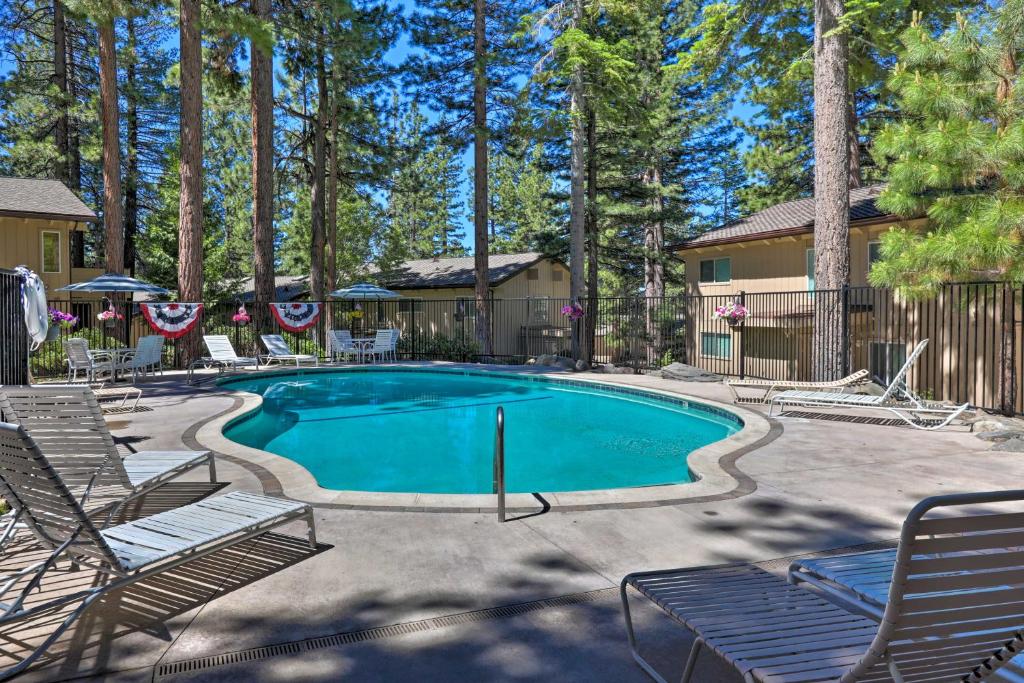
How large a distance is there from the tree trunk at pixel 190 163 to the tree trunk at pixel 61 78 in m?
9.71

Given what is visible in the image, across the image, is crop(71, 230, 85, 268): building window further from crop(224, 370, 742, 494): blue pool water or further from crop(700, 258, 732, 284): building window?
crop(700, 258, 732, 284): building window

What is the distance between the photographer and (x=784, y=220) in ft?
60.7

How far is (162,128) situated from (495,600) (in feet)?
103

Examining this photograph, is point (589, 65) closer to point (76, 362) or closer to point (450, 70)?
point (450, 70)

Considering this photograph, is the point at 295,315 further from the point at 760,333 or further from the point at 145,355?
the point at 760,333

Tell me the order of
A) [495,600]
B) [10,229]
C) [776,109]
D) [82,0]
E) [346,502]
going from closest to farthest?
[495,600], [346,502], [82,0], [776,109], [10,229]

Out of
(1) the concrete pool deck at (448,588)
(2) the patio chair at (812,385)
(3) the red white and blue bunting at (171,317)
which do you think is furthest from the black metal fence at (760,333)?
(1) the concrete pool deck at (448,588)

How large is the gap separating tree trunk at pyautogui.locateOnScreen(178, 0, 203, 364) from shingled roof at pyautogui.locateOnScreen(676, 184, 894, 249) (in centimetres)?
1490

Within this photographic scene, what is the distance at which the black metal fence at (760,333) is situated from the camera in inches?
434

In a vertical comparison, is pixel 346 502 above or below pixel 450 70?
below

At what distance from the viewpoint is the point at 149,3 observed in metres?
15.7

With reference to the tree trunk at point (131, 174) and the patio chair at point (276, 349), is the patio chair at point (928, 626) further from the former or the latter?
the tree trunk at point (131, 174)

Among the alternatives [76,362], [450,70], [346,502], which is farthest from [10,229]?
[346,502]

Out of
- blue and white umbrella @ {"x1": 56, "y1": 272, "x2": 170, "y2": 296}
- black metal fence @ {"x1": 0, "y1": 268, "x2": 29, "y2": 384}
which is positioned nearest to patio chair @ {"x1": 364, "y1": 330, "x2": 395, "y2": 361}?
blue and white umbrella @ {"x1": 56, "y1": 272, "x2": 170, "y2": 296}
